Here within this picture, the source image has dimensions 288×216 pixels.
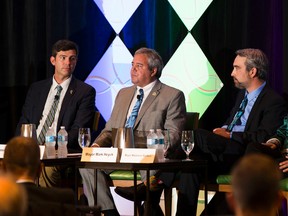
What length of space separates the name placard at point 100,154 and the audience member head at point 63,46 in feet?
6.06

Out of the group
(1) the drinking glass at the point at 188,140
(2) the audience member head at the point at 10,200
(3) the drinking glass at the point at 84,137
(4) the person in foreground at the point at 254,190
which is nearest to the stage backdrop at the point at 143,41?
(1) the drinking glass at the point at 188,140

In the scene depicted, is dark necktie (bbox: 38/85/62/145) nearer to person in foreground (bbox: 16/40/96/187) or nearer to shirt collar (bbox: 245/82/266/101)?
person in foreground (bbox: 16/40/96/187)

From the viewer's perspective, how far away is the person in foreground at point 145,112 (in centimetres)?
502

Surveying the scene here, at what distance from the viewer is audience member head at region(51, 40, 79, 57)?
600 cm

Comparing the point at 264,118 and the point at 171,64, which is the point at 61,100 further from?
the point at 264,118

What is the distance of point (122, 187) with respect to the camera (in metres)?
4.87

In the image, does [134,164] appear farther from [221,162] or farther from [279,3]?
[279,3]

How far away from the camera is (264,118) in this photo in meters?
5.00

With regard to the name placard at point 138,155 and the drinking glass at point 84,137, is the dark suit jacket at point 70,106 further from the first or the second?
the name placard at point 138,155

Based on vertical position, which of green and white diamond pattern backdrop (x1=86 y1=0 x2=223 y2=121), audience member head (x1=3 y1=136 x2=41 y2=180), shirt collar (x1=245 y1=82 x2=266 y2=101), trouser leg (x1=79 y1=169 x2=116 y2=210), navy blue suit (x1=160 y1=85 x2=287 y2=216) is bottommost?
trouser leg (x1=79 y1=169 x2=116 y2=210)

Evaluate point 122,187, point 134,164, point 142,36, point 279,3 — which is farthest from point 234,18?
point 134,164

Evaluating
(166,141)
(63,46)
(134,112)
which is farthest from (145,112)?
(63,46)

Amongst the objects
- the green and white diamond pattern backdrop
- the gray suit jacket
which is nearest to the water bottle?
the gray suit jacket

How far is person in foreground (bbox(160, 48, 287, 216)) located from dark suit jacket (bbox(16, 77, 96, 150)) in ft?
3.53
